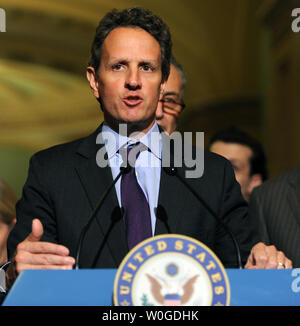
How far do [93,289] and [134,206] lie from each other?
33 cm

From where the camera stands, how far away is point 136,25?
5.55 ft

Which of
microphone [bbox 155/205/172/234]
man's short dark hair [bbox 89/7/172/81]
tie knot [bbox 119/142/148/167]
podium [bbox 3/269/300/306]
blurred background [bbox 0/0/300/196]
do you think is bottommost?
podium [bbox 3/269/300/306]

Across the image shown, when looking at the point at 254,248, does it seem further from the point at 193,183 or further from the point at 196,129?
the point at 196,129

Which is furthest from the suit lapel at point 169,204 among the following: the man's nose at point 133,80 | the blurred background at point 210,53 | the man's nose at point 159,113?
the blurred background at point 210,53

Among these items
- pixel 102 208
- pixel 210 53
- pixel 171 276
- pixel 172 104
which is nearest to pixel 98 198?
pixel 102 208

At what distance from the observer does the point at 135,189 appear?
1.63m

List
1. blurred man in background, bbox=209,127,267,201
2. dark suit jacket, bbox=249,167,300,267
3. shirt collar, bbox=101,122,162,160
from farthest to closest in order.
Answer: blurred man in background, bbox=209,127,267,201, dark suit jacket, bbox=249,167,300,267, shirt collar, bbox=101,122,162,160

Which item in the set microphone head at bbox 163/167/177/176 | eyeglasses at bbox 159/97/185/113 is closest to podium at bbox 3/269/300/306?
microphone head at bbox 163/167/177/176

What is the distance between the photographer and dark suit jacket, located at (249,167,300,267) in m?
2.21

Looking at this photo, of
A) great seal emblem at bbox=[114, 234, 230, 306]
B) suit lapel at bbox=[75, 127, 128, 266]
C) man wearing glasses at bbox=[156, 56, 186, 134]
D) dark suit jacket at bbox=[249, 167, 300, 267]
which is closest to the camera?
great seal emblem at bbox=[114, 234, 230, 306]

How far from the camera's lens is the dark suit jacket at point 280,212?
7.27 ft

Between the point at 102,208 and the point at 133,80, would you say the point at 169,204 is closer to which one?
the point at 102,208

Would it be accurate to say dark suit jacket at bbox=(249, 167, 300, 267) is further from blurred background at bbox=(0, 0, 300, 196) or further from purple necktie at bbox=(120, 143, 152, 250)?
blurred background at bbox=(0, 0, 300, 196)

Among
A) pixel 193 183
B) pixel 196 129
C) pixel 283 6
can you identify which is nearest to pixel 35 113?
pixel 196 129
